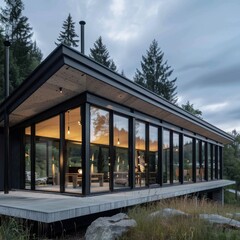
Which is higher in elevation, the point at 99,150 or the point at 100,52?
the point at 100,52

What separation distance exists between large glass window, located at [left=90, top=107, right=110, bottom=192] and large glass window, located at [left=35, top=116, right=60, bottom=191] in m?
1.13

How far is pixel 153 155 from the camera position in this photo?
39.4 feet

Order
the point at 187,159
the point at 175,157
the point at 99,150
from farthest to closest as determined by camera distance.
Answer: the point at 187,159 < the point at 175,157 < the point at 99,150

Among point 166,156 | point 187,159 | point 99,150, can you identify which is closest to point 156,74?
point 187,159

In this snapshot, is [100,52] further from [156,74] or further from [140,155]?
[140,155]

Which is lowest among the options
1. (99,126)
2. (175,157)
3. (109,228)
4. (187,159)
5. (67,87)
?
(109,228)

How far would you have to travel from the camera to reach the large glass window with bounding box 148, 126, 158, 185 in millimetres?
11742

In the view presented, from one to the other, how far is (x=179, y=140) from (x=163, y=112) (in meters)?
2.89

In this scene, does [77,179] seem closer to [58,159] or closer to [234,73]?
[58,159]

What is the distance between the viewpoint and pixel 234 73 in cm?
2394

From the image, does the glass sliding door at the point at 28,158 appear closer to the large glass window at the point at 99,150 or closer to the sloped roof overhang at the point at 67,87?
the sloped roof overhang at the point at 67,87

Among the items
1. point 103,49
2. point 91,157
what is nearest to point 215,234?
point 91,157

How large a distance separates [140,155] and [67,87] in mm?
3940

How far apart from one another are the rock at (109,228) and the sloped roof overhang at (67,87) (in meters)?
3.30
